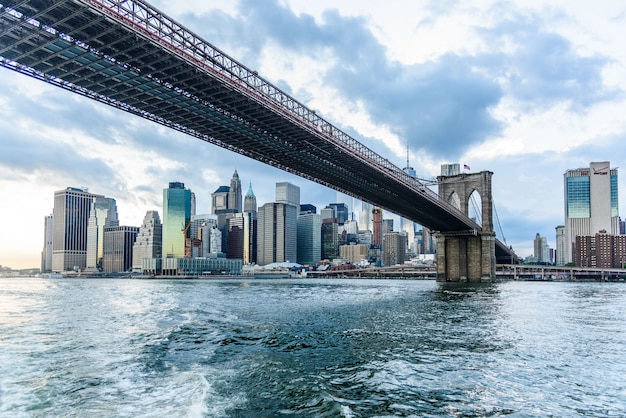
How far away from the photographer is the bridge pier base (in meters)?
85.1

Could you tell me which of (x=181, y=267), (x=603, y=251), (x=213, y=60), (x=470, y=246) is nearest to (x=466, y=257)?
(x=470, y=246)

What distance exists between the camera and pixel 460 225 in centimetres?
8488

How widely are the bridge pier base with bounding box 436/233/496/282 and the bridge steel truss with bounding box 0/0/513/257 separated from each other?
4061 cm

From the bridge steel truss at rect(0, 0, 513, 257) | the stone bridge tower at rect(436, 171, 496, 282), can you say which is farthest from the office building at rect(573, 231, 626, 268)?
the bridge steel truss at rect(0, 0, 513, 257)

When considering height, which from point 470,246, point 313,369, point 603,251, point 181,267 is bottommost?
point 181,267

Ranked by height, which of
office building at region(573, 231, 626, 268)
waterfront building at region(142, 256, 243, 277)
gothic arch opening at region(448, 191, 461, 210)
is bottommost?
waterfront building at region(142, 256, 243, 277)

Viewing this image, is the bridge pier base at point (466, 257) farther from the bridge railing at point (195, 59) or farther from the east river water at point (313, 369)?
the east river water at point (313, 369)

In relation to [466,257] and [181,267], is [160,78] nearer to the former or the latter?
[466,257]

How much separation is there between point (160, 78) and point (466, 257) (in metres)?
73.1

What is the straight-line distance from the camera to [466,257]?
89.8 meters

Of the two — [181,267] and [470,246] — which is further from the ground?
[470,246]

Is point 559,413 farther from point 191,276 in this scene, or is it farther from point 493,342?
point 191,276

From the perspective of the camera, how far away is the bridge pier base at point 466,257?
85.1 meters

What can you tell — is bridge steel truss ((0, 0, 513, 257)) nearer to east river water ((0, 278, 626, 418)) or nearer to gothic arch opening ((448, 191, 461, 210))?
east river water ((0, 278, 626, 418))
